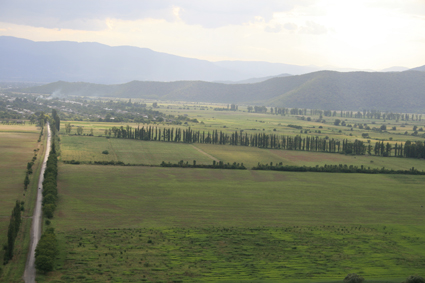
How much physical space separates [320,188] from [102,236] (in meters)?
47.8

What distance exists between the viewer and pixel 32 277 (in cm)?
3959

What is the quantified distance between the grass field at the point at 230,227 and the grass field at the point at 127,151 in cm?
1265

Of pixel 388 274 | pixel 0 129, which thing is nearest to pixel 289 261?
pixel 388 274

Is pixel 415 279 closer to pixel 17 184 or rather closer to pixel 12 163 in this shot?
pixel 17 184

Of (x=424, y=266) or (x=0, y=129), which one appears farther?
(x=0, y=129)

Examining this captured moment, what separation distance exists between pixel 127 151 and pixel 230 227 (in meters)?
64.4

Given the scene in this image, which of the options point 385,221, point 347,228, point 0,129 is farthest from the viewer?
point 0,129

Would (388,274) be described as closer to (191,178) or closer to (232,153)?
(191,178)

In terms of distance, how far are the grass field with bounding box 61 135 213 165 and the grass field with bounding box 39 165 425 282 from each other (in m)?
12.6

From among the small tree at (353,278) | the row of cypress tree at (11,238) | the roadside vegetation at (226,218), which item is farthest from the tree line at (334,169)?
the row of cypress tree at (11,238)

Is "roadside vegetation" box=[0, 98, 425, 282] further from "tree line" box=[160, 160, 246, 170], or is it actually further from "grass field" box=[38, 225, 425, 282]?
"tree line" box=[160, 160, 246, 170]

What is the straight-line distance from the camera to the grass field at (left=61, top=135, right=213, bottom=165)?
103 metres

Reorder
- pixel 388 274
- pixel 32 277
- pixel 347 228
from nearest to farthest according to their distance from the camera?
pixel 32 277 < pixel 388 274 < pixel 347 228

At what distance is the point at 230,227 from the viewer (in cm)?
5744
